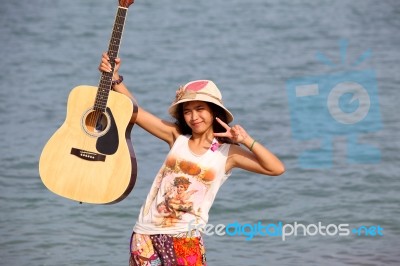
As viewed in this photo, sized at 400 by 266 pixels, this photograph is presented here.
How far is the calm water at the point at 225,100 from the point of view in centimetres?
698

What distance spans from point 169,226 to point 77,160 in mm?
564

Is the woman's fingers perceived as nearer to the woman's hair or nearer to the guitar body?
the guitar body

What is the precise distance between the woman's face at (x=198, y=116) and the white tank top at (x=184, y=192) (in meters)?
0.08

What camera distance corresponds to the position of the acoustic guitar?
4.69m

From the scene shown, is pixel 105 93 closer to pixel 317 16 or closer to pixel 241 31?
pixel 241 31

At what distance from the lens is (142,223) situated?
14.8ft

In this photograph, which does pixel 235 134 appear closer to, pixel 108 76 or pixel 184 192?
pixel 184 192

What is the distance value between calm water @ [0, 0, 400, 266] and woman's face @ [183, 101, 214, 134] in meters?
2.22

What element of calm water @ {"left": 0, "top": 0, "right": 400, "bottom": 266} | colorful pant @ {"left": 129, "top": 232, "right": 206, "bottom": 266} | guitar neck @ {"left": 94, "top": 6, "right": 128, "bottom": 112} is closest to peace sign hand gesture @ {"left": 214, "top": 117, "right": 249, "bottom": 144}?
colorful pant @ {"left": 129, "top": 232, "right": 206, "bottom": 266}

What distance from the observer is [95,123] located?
190 inches
